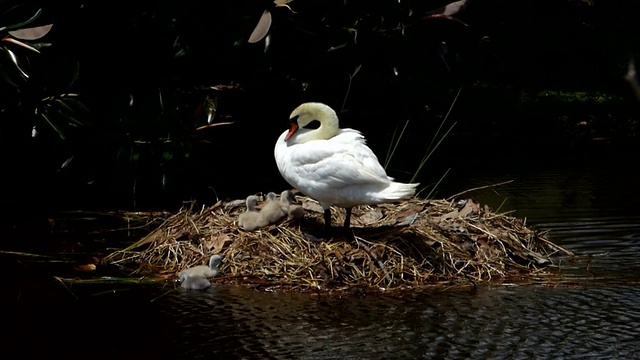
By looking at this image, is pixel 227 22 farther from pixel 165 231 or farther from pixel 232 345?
pixel 232 345

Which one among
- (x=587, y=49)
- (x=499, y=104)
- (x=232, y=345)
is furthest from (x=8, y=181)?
(x=587, y=49)

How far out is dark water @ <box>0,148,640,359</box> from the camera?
5.64m

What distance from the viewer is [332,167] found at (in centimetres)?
715

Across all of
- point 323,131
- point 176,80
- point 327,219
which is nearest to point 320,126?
point 323,131

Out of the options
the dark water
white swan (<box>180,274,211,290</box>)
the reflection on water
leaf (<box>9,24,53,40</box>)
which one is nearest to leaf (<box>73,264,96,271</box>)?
the dark water

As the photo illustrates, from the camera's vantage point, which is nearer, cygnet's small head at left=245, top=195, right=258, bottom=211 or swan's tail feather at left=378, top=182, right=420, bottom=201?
swan's tail feather at left=378, top=182, right=420, bottom=201

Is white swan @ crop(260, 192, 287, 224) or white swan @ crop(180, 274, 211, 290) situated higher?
A: white swan @ crop(260, 192, 287, 224)

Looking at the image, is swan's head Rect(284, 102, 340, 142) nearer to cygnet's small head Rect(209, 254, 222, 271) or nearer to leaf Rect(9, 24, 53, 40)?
cygnet's small head Rect(209, 254, 222, 271)

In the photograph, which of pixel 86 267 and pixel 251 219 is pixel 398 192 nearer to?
pixel 251 219

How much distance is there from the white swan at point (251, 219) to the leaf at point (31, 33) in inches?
75.7

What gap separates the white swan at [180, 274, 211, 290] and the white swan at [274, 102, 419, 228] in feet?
3.12

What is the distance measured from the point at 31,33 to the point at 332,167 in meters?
2.42

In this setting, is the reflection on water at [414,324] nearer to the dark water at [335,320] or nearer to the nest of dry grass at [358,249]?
the dark water at [335,320]

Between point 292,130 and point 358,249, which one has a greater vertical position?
point 292,130
